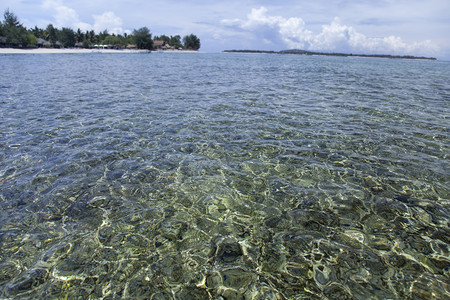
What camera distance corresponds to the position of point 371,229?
217 inches

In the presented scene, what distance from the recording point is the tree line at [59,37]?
351 feet

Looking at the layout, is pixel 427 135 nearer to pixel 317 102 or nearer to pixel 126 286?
pixel 317 102

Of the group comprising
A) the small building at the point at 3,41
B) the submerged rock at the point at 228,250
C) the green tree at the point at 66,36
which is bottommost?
the submerged rock at the point at 228,250

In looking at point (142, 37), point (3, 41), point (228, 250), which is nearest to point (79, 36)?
point (142, 37)

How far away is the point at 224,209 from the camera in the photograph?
629 cm

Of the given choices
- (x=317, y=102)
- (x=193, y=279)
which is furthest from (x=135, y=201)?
(x=317, y=102)

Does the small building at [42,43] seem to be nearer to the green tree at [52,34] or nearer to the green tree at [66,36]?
the green tree at [52,34]

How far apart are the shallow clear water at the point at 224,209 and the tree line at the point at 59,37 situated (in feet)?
445

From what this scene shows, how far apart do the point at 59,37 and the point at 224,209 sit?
177m

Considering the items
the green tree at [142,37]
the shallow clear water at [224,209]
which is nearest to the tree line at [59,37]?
the green tree at [142,37]

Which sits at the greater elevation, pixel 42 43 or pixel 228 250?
pixel 42 43

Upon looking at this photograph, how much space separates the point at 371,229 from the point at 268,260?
2.69 m

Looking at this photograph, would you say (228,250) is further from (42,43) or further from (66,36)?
(66,36)

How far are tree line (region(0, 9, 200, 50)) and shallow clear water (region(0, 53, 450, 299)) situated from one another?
135693 millimetres
